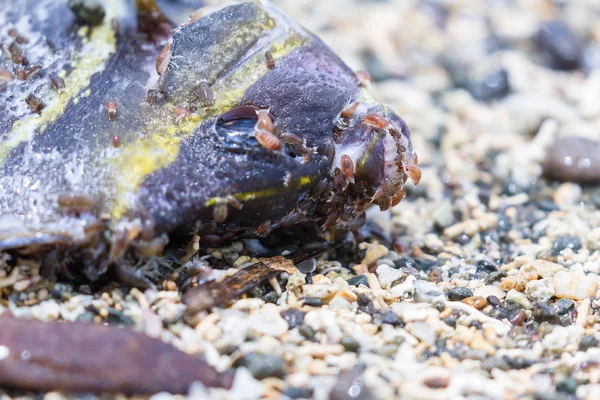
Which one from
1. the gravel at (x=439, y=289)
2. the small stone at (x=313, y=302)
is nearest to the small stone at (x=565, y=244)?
the gravel at (x=439, y=289)

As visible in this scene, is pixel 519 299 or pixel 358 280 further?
pixel 358 280

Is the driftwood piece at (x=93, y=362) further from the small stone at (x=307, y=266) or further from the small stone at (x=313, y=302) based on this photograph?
the small stone at (x=307, y=266)

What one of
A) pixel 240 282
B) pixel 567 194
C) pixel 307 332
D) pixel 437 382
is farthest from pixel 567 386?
pixel 567 194

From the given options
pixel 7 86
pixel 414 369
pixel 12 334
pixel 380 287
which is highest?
pixel 7 86

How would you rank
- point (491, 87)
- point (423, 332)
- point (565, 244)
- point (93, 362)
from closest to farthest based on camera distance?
point (93, 362) < point (423, 332) < point (565, 244) < point (491, 87)

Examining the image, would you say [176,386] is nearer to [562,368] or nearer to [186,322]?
[186,322]

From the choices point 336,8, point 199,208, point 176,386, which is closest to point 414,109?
point 336,8

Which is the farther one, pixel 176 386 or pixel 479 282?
pixel 479 282

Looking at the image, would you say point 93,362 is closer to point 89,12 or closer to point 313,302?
point 313,302
